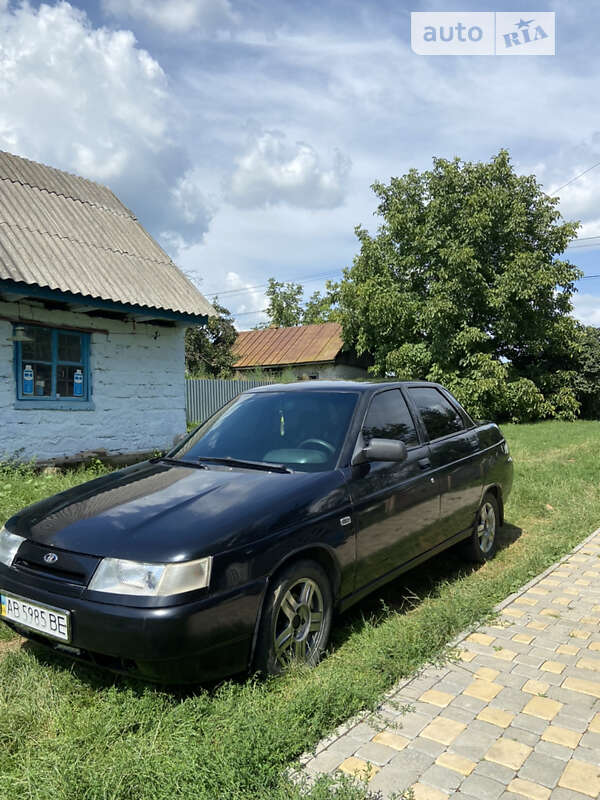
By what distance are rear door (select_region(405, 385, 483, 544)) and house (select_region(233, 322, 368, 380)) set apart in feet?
75.6

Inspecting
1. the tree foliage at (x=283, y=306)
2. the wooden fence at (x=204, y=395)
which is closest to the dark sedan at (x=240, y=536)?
the wooden fence at (x=204, y=395)

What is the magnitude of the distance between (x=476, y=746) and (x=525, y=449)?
12344mm

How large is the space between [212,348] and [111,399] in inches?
701

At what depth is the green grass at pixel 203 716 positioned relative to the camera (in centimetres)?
225

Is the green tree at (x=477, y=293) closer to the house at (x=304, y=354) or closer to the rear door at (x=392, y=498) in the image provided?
the house at (x=304, y=354)

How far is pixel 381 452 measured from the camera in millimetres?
3668

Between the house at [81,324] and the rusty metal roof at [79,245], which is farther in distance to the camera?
the rusty metal roof at [79,245]

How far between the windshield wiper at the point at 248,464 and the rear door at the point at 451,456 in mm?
1460

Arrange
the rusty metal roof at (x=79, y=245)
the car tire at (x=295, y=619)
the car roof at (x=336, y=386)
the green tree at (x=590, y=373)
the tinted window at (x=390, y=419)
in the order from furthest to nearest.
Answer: the green tree at (x=590, y=373) → the rusty metal roof at (x=79, y=245) → the car roof at (x=336, y=386) → the tinted window at (x=390, y=419) → the car tire at (x=295, y=619)

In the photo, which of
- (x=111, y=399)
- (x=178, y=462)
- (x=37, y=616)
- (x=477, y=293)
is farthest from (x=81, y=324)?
(x=477, y=293)

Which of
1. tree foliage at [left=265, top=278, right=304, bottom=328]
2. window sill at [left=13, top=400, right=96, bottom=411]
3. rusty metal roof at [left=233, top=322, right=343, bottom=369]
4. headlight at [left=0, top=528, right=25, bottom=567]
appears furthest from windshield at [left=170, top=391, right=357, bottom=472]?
tree foliage at [left=265, top=278, right=304, bottom=328]

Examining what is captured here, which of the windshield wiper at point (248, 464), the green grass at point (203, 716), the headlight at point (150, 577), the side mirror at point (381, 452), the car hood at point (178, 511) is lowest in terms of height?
the green grass at point (203, 716)

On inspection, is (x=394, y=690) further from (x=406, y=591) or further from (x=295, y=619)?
(x=406, y=591)

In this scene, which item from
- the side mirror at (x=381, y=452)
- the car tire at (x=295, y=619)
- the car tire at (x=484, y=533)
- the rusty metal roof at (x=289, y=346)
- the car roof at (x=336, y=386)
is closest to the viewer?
the car tire at (x=295, y=619)
